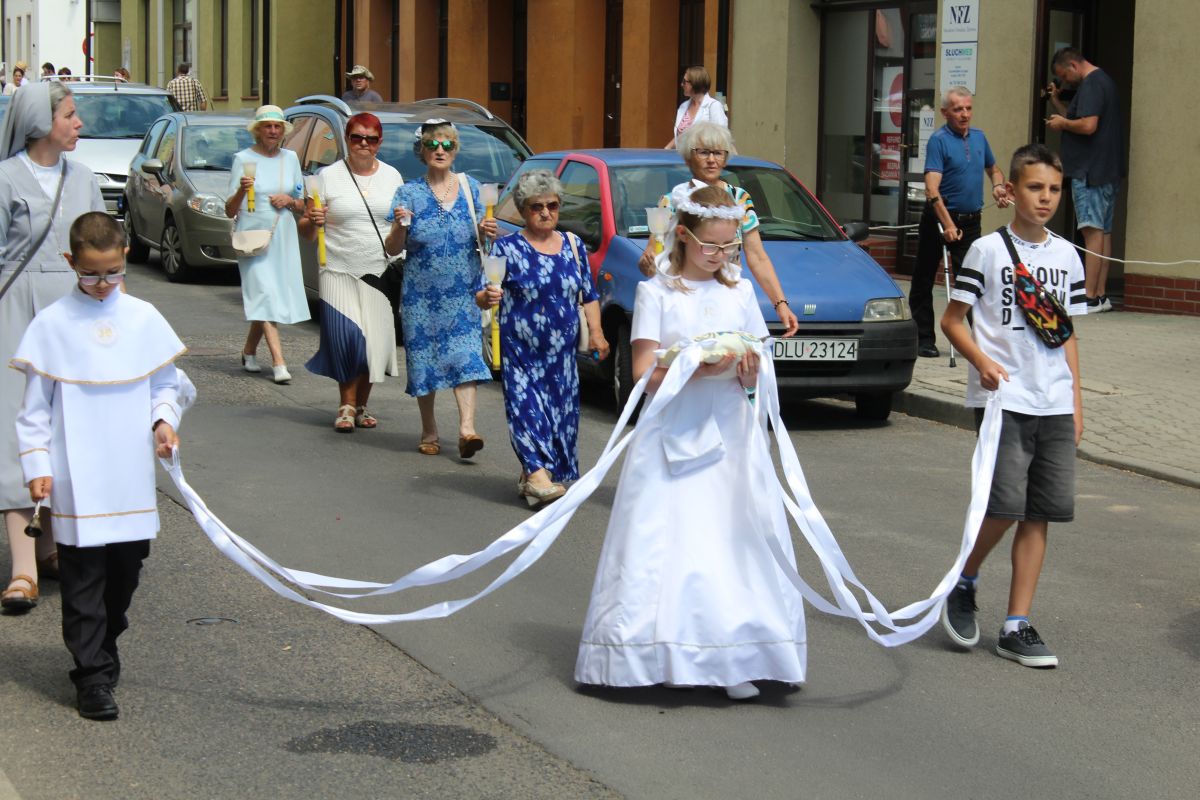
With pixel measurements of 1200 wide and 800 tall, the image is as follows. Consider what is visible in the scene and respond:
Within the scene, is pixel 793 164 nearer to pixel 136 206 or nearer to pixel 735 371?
pixel 136 206

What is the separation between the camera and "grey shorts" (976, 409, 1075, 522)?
600 centimetres

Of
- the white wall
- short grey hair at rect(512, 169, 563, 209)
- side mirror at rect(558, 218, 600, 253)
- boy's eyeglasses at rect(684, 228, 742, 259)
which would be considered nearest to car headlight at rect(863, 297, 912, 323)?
side mirror at rect(558, 218, 600, 253)

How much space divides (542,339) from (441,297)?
127cm

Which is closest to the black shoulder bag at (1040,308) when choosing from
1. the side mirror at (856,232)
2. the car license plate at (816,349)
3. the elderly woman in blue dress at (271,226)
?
the car license plate at (816,349)

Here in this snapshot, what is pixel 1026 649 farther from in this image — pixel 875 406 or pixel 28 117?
pixel 875 406

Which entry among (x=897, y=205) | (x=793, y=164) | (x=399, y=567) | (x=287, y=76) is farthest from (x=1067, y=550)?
(x=287, y=76)

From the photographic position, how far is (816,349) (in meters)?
10.6

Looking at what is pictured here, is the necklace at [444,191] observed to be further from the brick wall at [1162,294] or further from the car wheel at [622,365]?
the brick wall at [1162,294]

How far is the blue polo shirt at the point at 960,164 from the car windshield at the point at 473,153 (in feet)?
12.2

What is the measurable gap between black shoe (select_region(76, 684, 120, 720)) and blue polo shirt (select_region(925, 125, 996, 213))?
8.57 metres

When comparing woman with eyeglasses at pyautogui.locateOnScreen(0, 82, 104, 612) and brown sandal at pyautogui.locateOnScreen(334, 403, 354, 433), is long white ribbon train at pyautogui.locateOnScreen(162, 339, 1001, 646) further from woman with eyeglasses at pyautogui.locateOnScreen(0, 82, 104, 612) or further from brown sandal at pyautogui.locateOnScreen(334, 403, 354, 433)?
brown sandal at pyautogui.locateOnScreen(334, 403, 354, 433)

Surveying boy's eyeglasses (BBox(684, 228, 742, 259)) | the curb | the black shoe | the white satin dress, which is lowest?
the black shoe

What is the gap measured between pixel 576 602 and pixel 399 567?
0.88 meters

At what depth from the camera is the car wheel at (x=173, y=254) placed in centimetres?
1802
